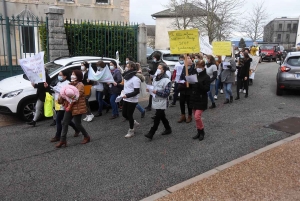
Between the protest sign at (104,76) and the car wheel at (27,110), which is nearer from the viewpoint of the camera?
the car wheel at (27,110)

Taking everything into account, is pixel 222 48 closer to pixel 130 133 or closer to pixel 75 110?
pixel 130 133

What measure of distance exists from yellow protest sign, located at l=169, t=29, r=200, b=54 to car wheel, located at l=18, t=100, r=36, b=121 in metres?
3.88

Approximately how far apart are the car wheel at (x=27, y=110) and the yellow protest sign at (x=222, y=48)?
623 cm

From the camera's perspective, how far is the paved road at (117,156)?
4.08 meters

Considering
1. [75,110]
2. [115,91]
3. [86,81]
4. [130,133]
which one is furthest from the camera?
[86,81]

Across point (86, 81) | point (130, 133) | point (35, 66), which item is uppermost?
point (35, 66)

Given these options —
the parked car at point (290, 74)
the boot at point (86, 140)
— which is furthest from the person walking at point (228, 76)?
the boot at point (86, 140)

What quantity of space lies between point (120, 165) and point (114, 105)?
3.17m

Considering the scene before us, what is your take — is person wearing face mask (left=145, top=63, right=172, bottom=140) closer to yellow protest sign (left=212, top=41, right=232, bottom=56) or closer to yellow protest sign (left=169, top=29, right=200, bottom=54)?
yellow protest sign (left=169, top=29, right=200, bottom=54)

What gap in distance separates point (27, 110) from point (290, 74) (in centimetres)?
851

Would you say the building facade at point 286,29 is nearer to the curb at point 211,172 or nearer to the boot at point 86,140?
the curb at point 211,172

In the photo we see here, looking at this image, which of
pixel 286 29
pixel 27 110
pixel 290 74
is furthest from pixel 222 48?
Answer: pixel 286 29

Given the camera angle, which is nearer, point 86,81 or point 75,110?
point 75,110

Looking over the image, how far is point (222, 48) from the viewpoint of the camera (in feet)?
32.9
